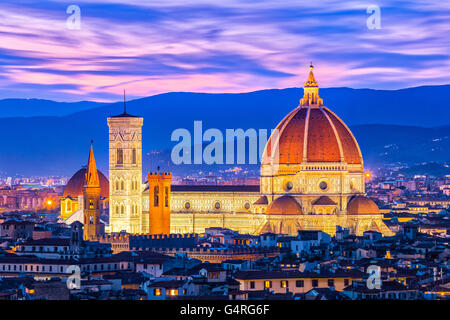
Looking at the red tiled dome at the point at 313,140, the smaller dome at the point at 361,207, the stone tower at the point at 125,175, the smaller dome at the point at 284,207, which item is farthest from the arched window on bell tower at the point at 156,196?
the smaller dome at the point at 361,207

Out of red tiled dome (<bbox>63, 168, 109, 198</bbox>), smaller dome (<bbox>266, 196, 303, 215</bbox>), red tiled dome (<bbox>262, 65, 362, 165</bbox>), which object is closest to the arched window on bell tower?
smaller dome (<bbox>266, 196, 303, 215</bbox>)

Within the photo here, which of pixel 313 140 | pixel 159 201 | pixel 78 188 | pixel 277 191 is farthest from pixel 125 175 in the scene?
pixel 78 188

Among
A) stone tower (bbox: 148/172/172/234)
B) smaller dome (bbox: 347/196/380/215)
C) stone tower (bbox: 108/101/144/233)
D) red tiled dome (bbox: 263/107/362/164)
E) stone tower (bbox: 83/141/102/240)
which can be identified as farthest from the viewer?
stone tower (bbox: 108/101/144/233)

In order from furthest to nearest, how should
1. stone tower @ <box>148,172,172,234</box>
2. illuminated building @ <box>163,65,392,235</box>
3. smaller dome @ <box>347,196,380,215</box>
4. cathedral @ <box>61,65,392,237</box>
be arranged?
smaller dome @ <box>347,196,380,215</box> → illuminated building @ <box>163,65,392,235</box> → cathedral @ <box>61,65,392,237</box> → stone tower @ <box>148,172,172,234</box>

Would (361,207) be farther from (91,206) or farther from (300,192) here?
→ (91,206)

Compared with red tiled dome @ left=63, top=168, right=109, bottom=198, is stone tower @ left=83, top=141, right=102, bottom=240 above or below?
below

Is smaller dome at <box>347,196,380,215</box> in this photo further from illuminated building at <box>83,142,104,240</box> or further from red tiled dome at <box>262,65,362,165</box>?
illuminated building at <box>83,142,104,240</box>

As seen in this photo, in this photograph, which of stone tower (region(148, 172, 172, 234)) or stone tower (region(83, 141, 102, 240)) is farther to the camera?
stone tower (region(148, 172, 172, 234))

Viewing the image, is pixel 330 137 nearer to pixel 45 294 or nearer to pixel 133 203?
pixel 133 203
